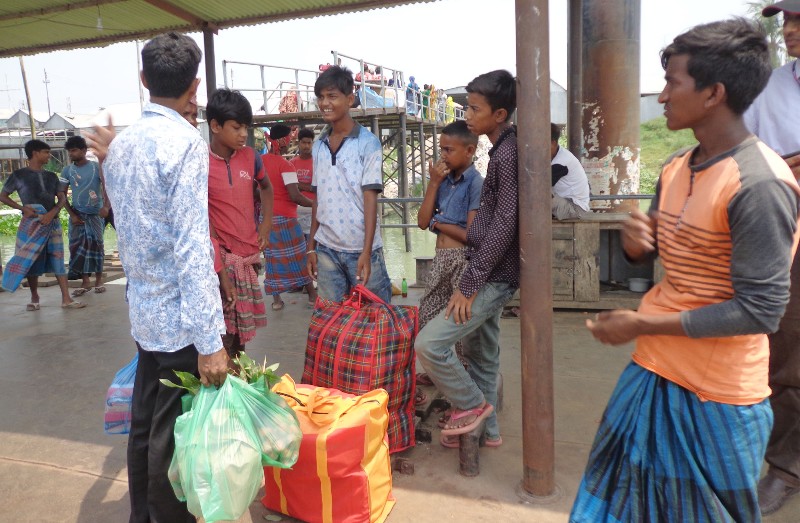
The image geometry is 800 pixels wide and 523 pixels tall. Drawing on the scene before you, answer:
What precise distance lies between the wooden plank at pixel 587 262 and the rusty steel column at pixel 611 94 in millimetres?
2126

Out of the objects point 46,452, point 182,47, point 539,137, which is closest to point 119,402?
point 46,452

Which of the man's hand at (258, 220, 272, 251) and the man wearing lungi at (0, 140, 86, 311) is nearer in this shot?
the man's hand at (258, 220, 272, 251)

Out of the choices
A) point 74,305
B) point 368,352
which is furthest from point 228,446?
point 74,305

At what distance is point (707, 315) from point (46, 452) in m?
3.02

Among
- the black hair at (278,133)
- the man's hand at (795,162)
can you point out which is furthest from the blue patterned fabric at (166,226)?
the black hair at (278,133)

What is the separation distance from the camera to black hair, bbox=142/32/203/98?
1.88m

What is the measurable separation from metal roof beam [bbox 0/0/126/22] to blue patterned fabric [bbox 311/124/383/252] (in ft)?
11.7

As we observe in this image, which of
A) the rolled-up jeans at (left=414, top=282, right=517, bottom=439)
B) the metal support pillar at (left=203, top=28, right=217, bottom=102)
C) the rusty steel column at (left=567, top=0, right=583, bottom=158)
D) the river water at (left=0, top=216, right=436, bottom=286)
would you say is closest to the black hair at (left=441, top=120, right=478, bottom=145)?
the rolled-up jeans at (left=414, top=282, right=517, bottom=439)

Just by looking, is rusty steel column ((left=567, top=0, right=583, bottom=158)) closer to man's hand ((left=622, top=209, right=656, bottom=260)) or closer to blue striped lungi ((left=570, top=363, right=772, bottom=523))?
man's hand ((left=622, top=209, right=656, bottom=260))

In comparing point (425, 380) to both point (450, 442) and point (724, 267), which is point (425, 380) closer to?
point (450, 442)

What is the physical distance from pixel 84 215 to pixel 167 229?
5432 millimetres

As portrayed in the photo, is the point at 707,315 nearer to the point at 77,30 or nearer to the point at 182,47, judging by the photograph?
the point at 182,47

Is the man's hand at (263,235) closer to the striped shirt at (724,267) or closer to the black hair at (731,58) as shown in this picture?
the striped shirt at (724,267)

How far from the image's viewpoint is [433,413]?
3.18 metres
